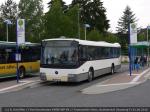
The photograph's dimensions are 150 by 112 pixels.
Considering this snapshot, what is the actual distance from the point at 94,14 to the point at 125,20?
34.1 meters

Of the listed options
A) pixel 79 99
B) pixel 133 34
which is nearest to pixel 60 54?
pixel 79 99

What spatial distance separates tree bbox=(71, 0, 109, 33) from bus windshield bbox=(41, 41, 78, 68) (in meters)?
68.9

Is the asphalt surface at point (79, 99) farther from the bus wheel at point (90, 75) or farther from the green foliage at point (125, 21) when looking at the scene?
the green foliage at point (125, 21)

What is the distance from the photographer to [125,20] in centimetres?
A: 12688

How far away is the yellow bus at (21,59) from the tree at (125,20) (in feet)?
317

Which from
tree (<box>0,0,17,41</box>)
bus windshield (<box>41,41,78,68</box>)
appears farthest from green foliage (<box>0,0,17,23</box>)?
bus windshield (<box>41,41,78,68</box>)

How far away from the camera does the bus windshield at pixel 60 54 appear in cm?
2294

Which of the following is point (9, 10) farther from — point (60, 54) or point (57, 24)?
point (60, 54)

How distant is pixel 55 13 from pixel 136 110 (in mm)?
38425

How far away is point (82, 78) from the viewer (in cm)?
2395

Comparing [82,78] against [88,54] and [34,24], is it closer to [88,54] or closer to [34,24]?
[88,54]

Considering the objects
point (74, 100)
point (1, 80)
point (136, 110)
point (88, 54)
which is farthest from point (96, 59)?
point (136, 110)

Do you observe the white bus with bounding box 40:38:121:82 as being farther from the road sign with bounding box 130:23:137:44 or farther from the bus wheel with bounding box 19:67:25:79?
the bus wheel with bounding box 19:67:25:79

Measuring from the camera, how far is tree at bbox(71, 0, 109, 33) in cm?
9281
